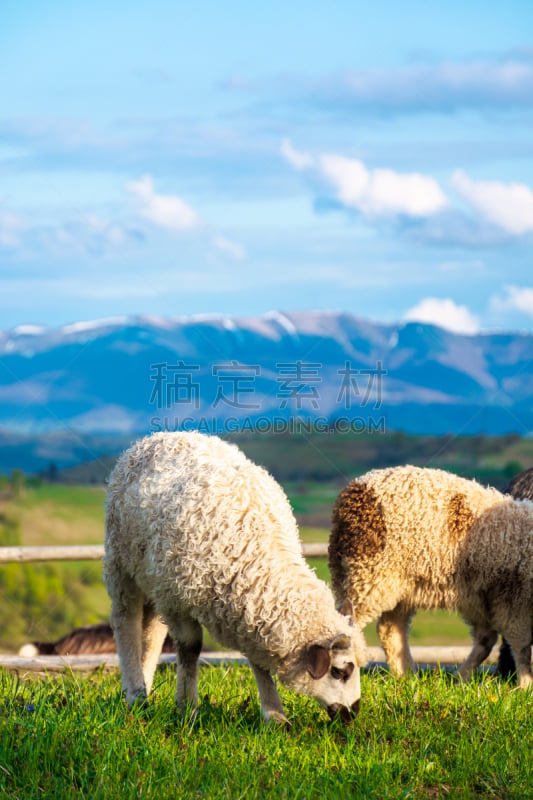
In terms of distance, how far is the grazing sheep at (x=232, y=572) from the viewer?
5.03 metres

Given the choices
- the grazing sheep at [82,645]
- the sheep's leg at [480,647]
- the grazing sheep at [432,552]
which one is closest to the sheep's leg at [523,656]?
the grazing sheep at [432,552]

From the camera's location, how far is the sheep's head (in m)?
4.93

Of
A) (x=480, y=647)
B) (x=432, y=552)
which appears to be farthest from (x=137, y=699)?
(x=480, y=647)

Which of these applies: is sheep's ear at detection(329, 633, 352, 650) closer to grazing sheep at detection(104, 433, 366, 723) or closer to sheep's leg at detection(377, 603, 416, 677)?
grazing sheep at detection(104, 433, 366, 723)

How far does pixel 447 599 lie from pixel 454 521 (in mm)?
589

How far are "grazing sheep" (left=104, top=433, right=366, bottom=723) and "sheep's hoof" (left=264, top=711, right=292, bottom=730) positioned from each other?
0.04 ft

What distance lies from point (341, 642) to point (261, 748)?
0.70 metres

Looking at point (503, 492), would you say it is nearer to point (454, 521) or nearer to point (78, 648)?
point (454, 521)

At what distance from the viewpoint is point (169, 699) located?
215 inches

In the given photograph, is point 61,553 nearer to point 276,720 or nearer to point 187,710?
point 187,710

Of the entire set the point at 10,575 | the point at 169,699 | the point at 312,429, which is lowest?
the point at 10,575

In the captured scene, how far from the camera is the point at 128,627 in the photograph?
6141mm

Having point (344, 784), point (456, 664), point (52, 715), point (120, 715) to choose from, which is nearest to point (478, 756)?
point (344, 784)

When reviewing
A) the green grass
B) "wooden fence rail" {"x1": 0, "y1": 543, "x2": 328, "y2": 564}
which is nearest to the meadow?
the green grass
